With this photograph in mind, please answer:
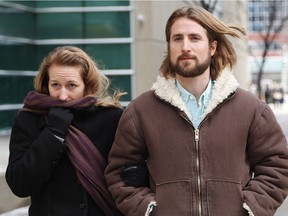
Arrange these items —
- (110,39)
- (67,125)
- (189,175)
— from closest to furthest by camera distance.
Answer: (189,175) → (67,125) → (110,39)

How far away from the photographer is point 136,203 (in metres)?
2.48

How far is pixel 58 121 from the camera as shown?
271 centimetres

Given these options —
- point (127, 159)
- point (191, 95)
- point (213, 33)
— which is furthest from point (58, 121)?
point (213, 33)

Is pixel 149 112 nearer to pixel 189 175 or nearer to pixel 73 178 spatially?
pixel 189 175

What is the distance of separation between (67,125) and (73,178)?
30 cm

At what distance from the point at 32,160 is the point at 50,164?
9 centimetres

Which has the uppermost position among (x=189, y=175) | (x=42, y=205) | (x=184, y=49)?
(x=184, y=49)

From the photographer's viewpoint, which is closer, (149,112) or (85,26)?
(149,112)

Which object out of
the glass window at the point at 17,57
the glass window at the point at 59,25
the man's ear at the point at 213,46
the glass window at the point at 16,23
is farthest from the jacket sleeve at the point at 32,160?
the glass window at the point at 59,25

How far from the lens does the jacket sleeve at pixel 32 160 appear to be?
8.64 ft

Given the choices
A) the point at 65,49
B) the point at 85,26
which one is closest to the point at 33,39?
the point at 85,26

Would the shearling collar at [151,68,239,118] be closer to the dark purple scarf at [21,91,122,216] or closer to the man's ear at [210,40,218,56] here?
the man's ear at [210,40,218,56]

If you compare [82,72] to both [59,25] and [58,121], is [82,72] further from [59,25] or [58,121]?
[59,25]

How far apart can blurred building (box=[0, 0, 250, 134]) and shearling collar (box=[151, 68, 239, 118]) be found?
13.6 m
